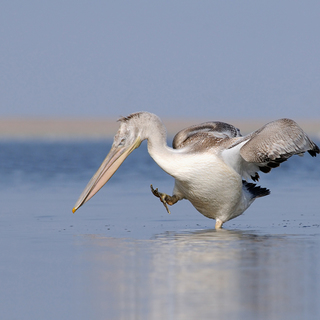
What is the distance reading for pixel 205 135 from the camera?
8844 mm

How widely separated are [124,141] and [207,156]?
3.08 feet

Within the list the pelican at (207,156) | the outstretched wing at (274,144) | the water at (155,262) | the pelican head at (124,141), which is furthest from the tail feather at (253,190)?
the pelican head at (124,141)

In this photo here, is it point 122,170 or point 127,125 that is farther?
point 122,170

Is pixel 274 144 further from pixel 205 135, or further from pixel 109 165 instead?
pixel 109 165

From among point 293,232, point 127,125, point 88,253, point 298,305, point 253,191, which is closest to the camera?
point 298,305

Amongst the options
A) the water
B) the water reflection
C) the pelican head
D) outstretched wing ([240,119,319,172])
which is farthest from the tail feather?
the pelican head

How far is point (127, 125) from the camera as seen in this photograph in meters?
8.07

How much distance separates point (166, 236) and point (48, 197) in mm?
5240

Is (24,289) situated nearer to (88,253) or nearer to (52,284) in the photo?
(52,284)

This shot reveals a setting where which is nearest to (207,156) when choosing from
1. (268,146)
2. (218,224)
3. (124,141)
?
(268,146)

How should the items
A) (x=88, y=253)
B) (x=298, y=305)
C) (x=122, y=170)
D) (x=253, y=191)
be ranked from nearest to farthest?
1. (x=298, y=305)
2. (x=88, y=253)
3. (x=253, y=191)
4. (x=122, y=170)

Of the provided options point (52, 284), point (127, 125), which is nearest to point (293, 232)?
point (127, 125)

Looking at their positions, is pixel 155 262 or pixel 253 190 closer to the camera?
pixel 155 262

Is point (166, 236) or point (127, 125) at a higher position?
point (127, 125)
